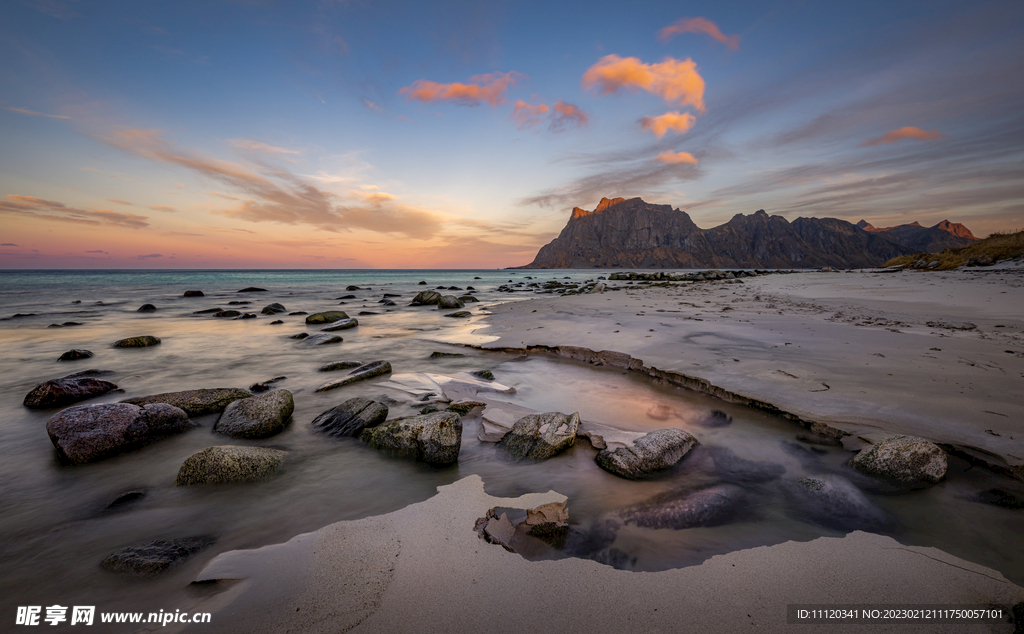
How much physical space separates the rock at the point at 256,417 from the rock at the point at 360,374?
39.8 inches

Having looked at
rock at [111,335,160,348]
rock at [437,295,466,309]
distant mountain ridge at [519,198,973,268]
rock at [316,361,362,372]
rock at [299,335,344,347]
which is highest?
distant mountain ridge at [519,198,973,268]

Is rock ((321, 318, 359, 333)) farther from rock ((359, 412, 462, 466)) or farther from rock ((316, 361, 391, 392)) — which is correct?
rock ((359, 412, 462, 466))

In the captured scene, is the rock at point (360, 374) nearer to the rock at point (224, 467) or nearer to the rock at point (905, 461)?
the rock at point (224, 467)

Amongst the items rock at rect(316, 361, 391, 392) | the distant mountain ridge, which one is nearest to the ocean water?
rock at rect(316, 361, 391, 392)

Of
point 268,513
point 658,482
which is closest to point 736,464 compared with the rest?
point 658,482

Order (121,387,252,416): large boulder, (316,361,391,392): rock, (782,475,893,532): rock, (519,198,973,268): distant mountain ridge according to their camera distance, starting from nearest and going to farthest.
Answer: (782,475,893,532): rock, (121,387,252,416): large boulder, (316,361,391,392): rock, (519,198,973,268): distant mountain ridge

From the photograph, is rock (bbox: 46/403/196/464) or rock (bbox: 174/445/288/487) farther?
rock (bbox: 46/403/196/464)

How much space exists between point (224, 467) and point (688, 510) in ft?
11.9

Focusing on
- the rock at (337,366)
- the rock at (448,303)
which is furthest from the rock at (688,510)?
the rock at (448,303)

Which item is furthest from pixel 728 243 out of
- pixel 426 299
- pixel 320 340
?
→ pixel 320 340

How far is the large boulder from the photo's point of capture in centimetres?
413

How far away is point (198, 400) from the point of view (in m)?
4.30

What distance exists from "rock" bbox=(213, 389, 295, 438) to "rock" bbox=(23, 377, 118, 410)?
2.57m

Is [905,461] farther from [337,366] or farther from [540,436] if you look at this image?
[337,366]
